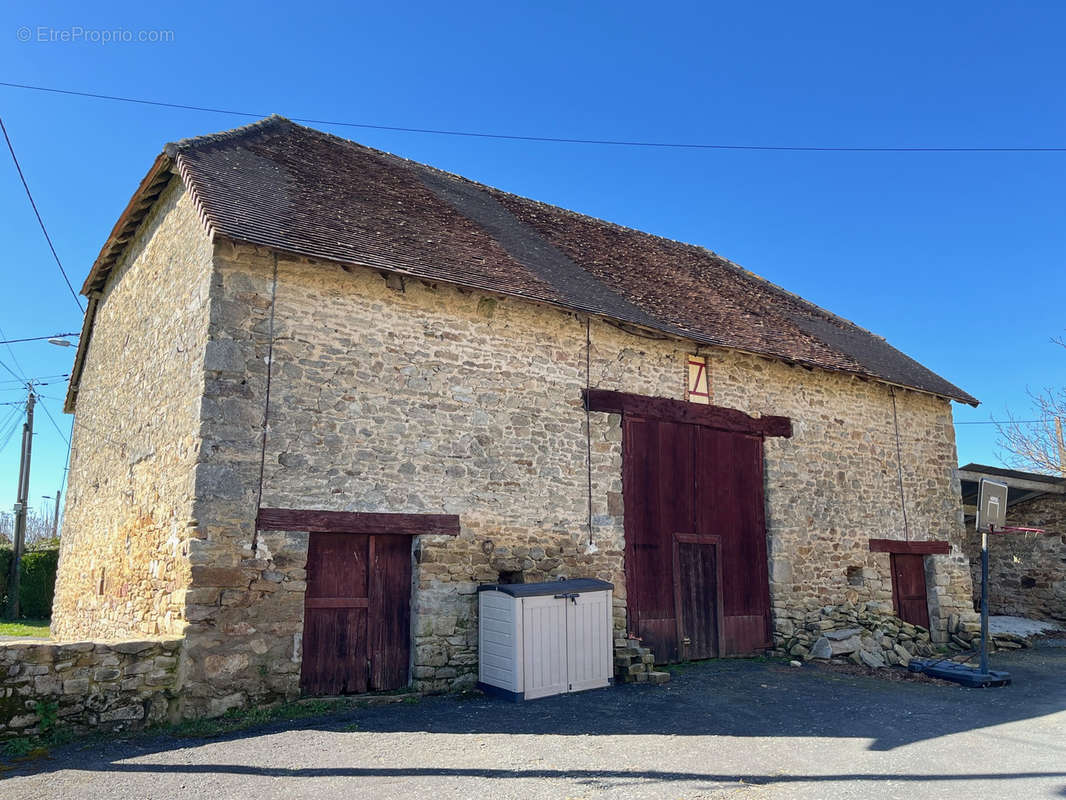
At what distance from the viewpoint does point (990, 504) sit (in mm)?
9602

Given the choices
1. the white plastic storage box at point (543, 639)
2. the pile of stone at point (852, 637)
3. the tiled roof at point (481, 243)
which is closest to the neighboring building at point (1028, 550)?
the tiled roof at point (481, 243)

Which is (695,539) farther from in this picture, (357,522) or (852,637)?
(357,522)

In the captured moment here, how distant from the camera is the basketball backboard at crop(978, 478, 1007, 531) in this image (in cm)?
955

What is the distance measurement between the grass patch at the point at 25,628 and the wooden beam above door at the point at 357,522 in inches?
392

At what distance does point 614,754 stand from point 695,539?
5.17 metres

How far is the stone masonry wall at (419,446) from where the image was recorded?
7445 millimetres

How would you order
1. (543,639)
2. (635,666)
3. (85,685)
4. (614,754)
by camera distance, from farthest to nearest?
(635,666) < (543,639) < (85,685) < (614,754)

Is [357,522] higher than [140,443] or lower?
lower

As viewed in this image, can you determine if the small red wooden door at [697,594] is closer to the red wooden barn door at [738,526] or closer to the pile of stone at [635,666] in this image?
the red wooden barn door at [738,526]

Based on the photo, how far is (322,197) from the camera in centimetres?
958

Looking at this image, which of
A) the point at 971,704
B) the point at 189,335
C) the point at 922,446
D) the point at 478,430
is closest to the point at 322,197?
the point at 189,335

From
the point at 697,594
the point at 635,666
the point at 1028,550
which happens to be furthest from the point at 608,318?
the point at 1028,550

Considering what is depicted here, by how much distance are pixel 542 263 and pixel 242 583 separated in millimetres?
5779

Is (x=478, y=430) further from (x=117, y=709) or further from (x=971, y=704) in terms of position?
(x=971, y=704)
